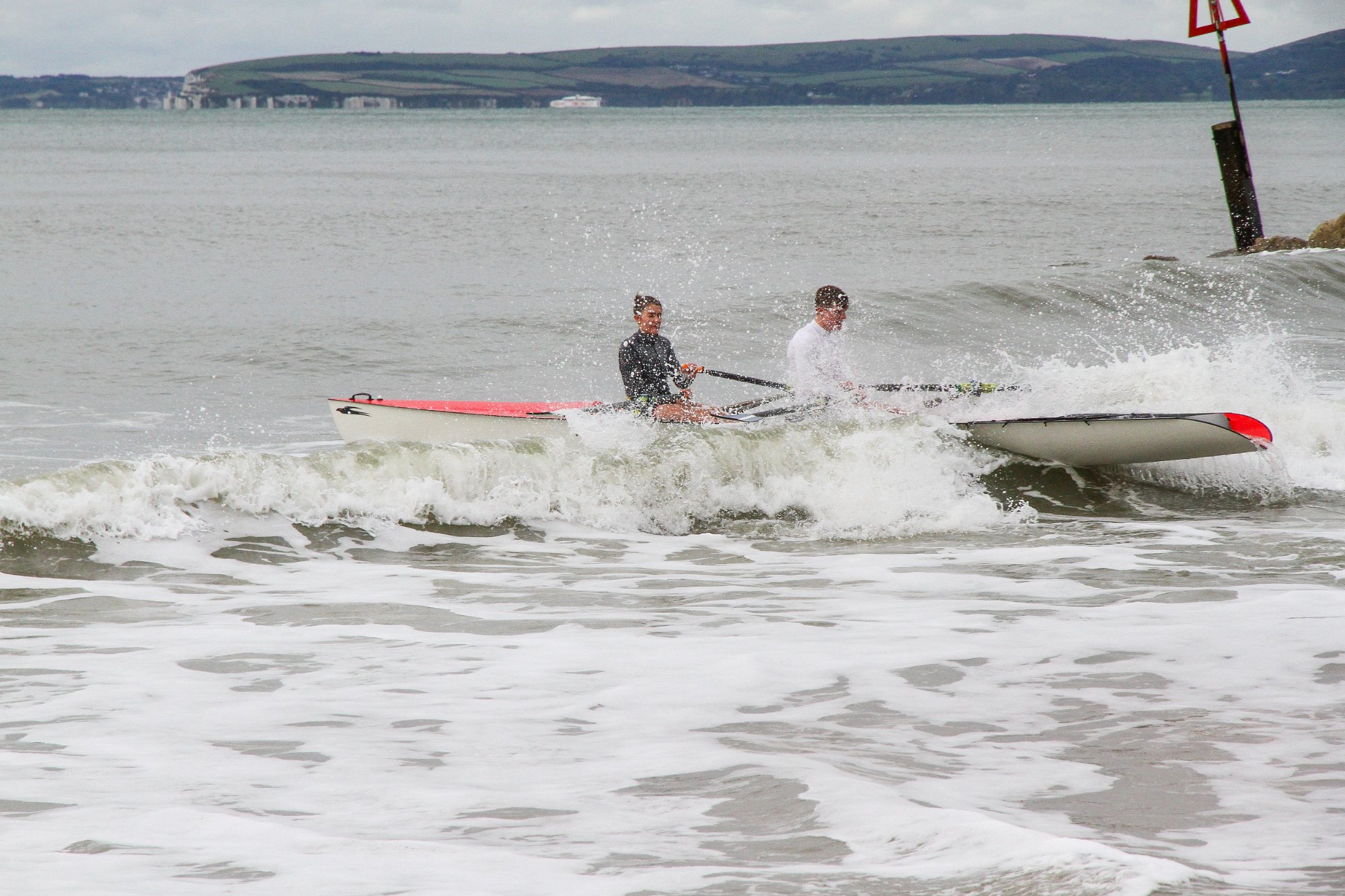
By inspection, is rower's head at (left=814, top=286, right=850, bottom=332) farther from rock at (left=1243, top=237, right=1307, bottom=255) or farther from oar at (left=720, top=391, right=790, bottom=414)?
rock at (left=1243, top=237, right=1307, bottom=255)

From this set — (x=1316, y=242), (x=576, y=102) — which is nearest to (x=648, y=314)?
(x=1316, y=242)

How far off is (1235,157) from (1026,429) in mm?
15839

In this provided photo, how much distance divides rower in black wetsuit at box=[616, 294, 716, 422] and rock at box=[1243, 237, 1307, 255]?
1845cm

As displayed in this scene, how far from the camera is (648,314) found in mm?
9203

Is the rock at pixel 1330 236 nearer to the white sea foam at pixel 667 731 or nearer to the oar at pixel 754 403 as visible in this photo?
the oar at pixel 754 403

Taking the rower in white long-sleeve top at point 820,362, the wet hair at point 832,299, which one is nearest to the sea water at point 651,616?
the rower in white long-sleeve top at point 820,362

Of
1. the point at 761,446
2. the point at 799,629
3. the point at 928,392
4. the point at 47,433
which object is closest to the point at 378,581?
the point at 799,629

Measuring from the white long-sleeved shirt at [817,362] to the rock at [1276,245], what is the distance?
17.7 meters

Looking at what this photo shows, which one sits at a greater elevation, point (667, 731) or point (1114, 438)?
point (1114, 438)

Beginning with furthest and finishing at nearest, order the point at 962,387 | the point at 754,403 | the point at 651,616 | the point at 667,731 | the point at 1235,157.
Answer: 1. the point at 1235,157
2. the point at 754,403
3. the point at 962,387
4. the point at 651,616
5. the point at 667,731

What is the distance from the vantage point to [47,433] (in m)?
11.6

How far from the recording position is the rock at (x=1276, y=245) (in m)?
24.0

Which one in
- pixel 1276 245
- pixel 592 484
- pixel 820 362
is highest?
pixel 1276 245

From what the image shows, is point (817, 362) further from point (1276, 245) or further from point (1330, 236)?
point (1330, 236)
